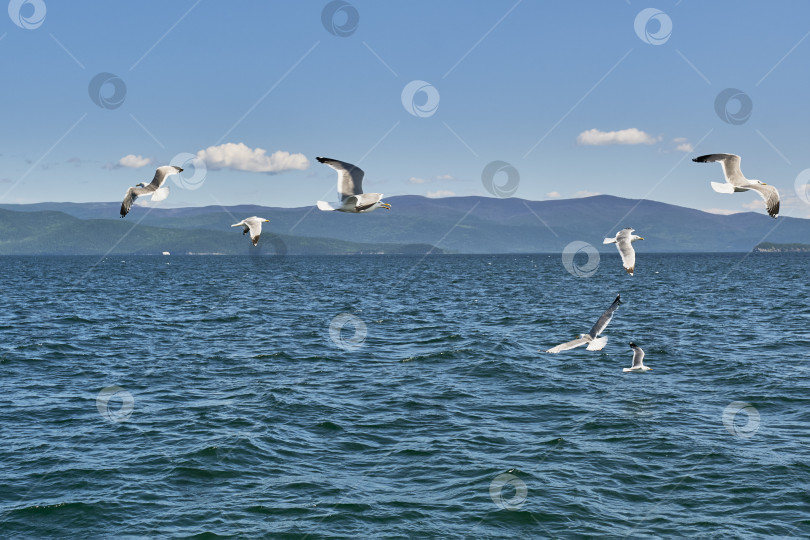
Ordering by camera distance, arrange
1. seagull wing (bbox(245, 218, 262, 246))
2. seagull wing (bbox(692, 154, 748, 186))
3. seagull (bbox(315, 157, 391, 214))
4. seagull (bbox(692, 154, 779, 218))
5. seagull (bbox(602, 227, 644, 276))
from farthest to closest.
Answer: seagull (bbox(602, 227, 644, 276)) < seagull wing (bbox(692, 154, 748, 186)) < seagull (bbox(692, 154, 779, 218)) < seagull wing (bbox(245, 218, 262, 246)) < seagull (bbox(315, 157, 391, 214))

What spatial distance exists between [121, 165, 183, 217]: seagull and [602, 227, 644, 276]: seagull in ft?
36.8

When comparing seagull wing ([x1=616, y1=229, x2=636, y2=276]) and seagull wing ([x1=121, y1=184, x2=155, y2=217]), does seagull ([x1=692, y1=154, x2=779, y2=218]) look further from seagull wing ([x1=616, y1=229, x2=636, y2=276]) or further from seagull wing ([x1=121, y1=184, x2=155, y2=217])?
seagull wing ([x1=121, y1=184, x2=155, y2=217])

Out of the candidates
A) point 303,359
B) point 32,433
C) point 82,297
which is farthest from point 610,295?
point 32,433

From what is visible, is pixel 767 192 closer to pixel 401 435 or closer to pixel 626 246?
pixel 626 246

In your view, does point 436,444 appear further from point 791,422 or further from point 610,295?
point 610,295

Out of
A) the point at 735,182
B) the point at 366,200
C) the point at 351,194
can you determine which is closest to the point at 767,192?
the point at 735,182

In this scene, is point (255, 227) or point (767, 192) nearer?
point (255, 227)

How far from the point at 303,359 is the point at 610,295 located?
181 ft

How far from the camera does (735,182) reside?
15992mm

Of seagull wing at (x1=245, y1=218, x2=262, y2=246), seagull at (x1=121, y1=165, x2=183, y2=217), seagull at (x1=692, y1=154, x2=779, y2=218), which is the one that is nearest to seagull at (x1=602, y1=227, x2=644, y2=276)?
seagull at (x1=692, y1=154, x2=779, y2=218)

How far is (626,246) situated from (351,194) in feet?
24.6

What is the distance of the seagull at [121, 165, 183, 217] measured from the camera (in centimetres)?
1636

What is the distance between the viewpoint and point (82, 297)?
3036 inches

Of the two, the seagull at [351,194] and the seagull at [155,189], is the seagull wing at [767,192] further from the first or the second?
the seagull at [155,189]
